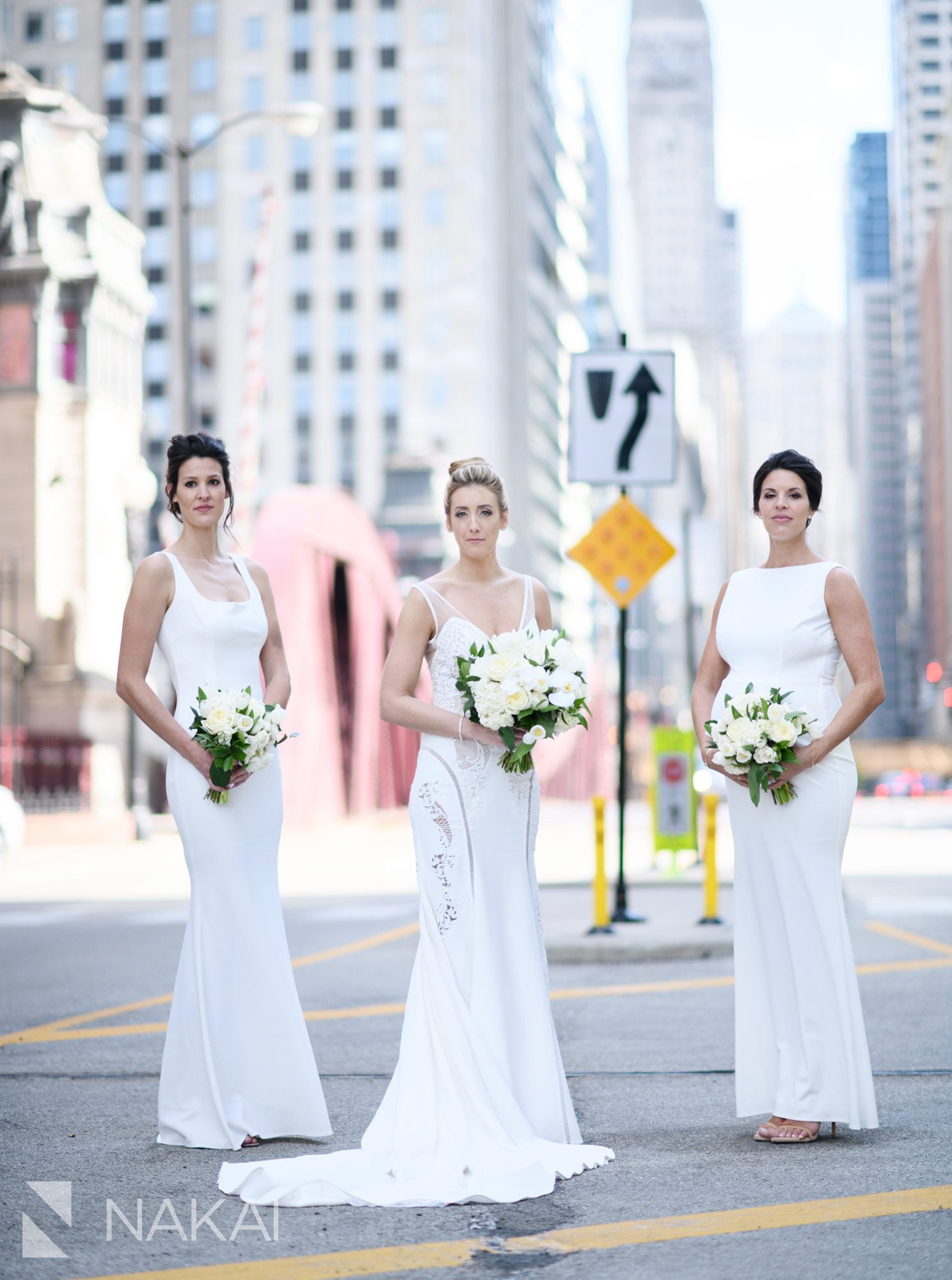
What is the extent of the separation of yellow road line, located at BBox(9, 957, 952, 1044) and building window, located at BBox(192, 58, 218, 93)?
97043 mm

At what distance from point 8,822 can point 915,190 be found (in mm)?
171416

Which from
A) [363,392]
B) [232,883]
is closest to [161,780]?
[232,883]

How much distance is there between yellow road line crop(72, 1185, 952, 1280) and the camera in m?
4.14

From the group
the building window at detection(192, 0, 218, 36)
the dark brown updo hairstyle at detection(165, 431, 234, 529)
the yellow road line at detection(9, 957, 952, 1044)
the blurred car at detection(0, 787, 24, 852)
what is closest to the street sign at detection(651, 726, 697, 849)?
the yellow road line at detection(9, 957, 952, 1044)

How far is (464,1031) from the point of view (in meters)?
5.23

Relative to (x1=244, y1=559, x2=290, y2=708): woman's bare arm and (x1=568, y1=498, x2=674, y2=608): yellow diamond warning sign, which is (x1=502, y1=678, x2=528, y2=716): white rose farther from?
(x1=568, y1=498, x2=674, y2=608): yellow diamond warning sign

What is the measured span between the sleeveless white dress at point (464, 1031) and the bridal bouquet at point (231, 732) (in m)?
0.58

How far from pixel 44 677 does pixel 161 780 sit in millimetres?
5122

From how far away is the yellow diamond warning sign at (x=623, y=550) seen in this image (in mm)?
12703

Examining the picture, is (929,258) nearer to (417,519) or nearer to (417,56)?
(417,56)

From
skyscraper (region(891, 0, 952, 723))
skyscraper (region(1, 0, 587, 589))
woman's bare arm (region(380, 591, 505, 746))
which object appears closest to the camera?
woman's bare arm (region(380, 591, 505, 746))

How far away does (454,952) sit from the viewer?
538 centimetres

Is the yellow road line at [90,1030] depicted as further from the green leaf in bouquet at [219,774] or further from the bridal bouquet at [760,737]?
the bridal bouquet at [760,737]

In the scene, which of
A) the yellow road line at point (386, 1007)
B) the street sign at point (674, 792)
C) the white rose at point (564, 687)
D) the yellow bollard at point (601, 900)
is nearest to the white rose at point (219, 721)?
the white rose at point (564, 687)
